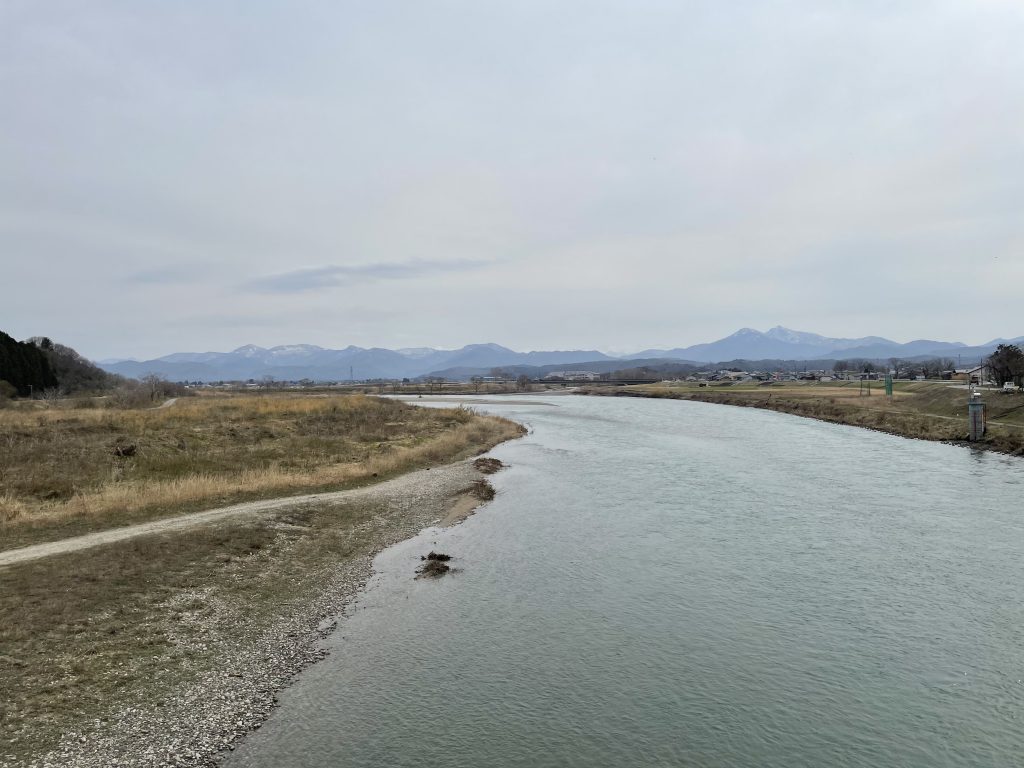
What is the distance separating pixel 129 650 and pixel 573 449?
43675mm

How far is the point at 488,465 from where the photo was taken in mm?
43312

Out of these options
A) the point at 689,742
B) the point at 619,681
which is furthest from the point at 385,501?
the point at 689,742

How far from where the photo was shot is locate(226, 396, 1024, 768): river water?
10508 mm

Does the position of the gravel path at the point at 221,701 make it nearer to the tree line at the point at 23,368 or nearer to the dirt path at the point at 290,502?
the dirt path at the point at 290,502

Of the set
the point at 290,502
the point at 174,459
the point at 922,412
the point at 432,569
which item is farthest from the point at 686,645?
the point at 922,412

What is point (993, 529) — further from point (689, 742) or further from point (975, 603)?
point (689, 742)

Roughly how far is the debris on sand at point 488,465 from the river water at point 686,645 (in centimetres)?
1184

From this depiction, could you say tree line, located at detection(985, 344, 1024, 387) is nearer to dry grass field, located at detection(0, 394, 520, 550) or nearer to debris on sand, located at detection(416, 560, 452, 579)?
dry grass field, located at detection(0, 394, 520, 550)

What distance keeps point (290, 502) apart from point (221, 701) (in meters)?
16.0

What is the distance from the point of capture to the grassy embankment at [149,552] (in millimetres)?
11469

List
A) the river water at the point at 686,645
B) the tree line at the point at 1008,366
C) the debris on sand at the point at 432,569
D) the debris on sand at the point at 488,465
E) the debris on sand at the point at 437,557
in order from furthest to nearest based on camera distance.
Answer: the tree line at the point at 1008,366 → the debris on sand at the point at 488,465 → the debris on sand at the point at 437,557 → the debris on sand at the point at 432,569 → the river water at the point at 686,645

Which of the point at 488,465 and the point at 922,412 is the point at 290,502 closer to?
the point at 488,465

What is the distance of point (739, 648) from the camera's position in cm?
1402

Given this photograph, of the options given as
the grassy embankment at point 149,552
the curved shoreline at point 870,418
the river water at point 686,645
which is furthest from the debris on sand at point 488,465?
the curved shoreline at point 870,418
